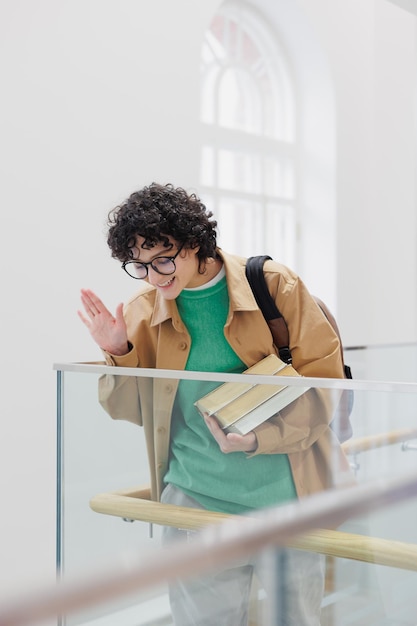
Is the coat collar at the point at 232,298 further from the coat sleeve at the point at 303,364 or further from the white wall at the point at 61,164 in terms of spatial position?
the white wall at the point at 61,164

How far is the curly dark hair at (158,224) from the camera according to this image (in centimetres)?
259

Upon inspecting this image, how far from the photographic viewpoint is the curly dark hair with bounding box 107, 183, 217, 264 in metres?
2.59

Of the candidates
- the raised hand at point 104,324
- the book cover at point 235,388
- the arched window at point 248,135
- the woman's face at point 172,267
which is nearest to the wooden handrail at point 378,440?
the book cover at point 235,388

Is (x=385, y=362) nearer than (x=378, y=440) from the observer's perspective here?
No

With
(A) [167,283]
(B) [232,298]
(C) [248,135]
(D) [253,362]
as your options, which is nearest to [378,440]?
(D) [253,362]

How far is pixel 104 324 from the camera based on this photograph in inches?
108

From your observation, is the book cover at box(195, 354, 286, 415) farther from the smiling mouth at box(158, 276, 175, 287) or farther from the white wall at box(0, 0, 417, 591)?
the white wall at box(0, 0, 417, 591)

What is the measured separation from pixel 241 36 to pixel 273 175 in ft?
3.94

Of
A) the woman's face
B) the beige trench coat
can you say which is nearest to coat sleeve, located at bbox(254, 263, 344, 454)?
the beige trench coat

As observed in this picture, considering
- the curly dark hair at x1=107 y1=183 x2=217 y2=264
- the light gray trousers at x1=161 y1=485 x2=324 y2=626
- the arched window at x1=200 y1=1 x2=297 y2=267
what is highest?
the arched window at x1=200 y1=1 x2=297 y2=267

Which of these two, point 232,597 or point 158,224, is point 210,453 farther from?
point 158,224

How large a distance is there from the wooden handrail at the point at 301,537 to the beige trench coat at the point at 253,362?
71 mm

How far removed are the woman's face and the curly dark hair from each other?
2 cm

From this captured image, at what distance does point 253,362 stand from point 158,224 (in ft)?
1.67
